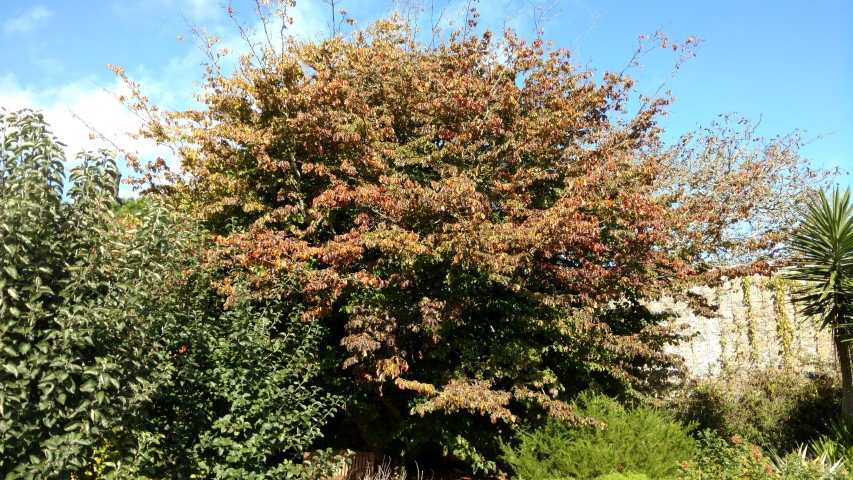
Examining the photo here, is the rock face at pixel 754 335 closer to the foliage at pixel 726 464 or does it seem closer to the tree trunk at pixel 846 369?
the tree trunk at pixel 846 369

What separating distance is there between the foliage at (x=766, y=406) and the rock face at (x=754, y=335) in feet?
1.23

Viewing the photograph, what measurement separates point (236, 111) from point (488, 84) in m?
3.82

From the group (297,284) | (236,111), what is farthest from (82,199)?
(236,111)

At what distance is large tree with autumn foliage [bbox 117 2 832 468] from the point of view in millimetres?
A: 8039

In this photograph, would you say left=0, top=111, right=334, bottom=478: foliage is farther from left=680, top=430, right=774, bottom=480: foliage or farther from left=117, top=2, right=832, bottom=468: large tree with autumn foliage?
left=680, top=430, right=774, bottom=480: foliage

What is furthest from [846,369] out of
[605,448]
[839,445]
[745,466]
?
[605,448]

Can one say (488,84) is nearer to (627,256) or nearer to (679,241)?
(627,256)

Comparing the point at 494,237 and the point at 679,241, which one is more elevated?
the point at 679,241

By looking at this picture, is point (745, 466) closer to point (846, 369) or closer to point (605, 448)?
point (605, 448)

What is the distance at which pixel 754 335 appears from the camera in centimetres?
1191

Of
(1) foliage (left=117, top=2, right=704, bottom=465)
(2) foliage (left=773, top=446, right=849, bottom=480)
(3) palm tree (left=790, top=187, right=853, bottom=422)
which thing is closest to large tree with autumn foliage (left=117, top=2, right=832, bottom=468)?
(1) foliage (left=117, top=2, right=704, bottom=465)

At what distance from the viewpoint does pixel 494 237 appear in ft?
24.9

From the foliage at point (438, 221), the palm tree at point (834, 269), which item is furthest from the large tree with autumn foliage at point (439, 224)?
the palm tree at point (834, 269)

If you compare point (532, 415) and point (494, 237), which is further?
point (532, 415)
